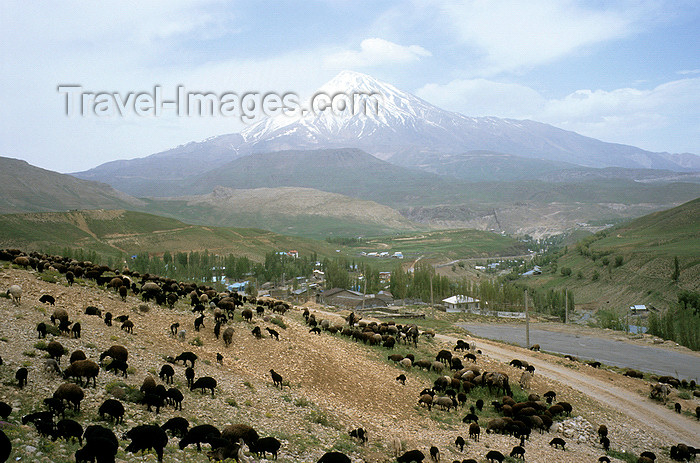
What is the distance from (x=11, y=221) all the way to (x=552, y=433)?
10968 cm

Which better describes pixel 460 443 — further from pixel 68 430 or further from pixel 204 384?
pixel 68 430

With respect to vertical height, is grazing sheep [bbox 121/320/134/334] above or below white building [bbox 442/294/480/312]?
above

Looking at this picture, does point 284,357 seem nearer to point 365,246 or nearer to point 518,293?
point 518,293

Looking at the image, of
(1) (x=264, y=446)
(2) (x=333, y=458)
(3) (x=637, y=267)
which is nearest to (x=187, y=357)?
(1) (x=264, y=446)

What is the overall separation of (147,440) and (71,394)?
216 cm

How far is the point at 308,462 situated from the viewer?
400 inches

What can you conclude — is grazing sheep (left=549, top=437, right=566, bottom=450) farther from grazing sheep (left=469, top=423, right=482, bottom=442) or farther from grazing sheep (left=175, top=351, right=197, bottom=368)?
grazing sheep (left=175, top=351, right=197, bottom=368)

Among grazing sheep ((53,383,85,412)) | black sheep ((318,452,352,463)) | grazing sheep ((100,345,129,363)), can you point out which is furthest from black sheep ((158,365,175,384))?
black sheep ((318,452,352,463))

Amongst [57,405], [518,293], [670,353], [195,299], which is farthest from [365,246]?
[57,405]

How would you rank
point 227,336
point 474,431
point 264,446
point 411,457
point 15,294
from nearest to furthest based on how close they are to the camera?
point 264,446
point 411,457
point 15,294
point 474,431
point 227,336

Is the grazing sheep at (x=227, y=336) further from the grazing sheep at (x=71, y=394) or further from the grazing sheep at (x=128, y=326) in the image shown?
the grazing sheep at (x=71, y=394)

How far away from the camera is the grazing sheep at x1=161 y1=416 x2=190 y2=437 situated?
31.2ft

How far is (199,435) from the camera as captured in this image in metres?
9.40

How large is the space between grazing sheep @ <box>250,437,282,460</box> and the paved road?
31.5 metres
